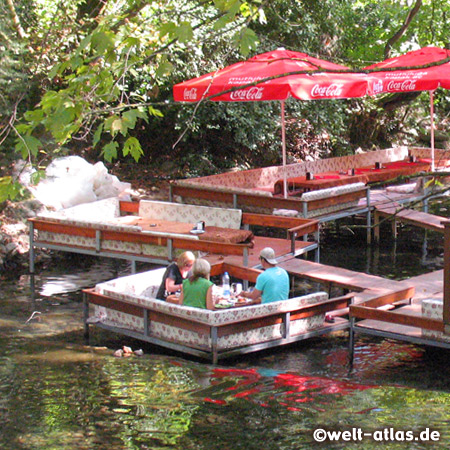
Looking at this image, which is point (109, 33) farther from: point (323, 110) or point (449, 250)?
point (323, 110)

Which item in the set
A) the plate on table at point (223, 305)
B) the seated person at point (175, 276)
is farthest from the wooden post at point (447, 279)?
the seated person at point (175, 276)

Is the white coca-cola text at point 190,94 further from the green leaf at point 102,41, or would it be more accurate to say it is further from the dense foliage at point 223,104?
the green leaf at point 102,41

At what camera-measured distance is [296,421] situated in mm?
7512

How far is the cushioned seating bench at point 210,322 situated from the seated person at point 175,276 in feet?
1.35

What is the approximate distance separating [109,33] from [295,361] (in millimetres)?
6199

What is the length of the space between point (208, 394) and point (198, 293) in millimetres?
1770

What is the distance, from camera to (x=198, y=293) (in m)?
9.98

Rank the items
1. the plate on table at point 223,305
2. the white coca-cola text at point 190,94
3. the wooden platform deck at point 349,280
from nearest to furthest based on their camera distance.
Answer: the plate on table at point 223,305 < the wooden platform deck at point 349,280 < the white coca-cola text at point 190,94

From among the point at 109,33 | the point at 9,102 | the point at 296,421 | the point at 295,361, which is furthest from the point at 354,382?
the point at 9,102

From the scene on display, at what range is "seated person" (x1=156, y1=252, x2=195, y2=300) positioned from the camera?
10.8 m

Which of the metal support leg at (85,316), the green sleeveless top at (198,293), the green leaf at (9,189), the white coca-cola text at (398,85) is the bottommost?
the metal support leg at (85,316)

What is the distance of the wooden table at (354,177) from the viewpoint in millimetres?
17469

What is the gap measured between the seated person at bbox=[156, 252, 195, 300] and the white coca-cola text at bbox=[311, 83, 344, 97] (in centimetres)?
514

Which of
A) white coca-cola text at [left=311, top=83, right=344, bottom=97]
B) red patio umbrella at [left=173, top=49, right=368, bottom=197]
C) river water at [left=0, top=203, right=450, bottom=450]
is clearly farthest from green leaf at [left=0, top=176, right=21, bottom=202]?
white coca-cola text at [left=311, top=83, right=344, bottom=97]
